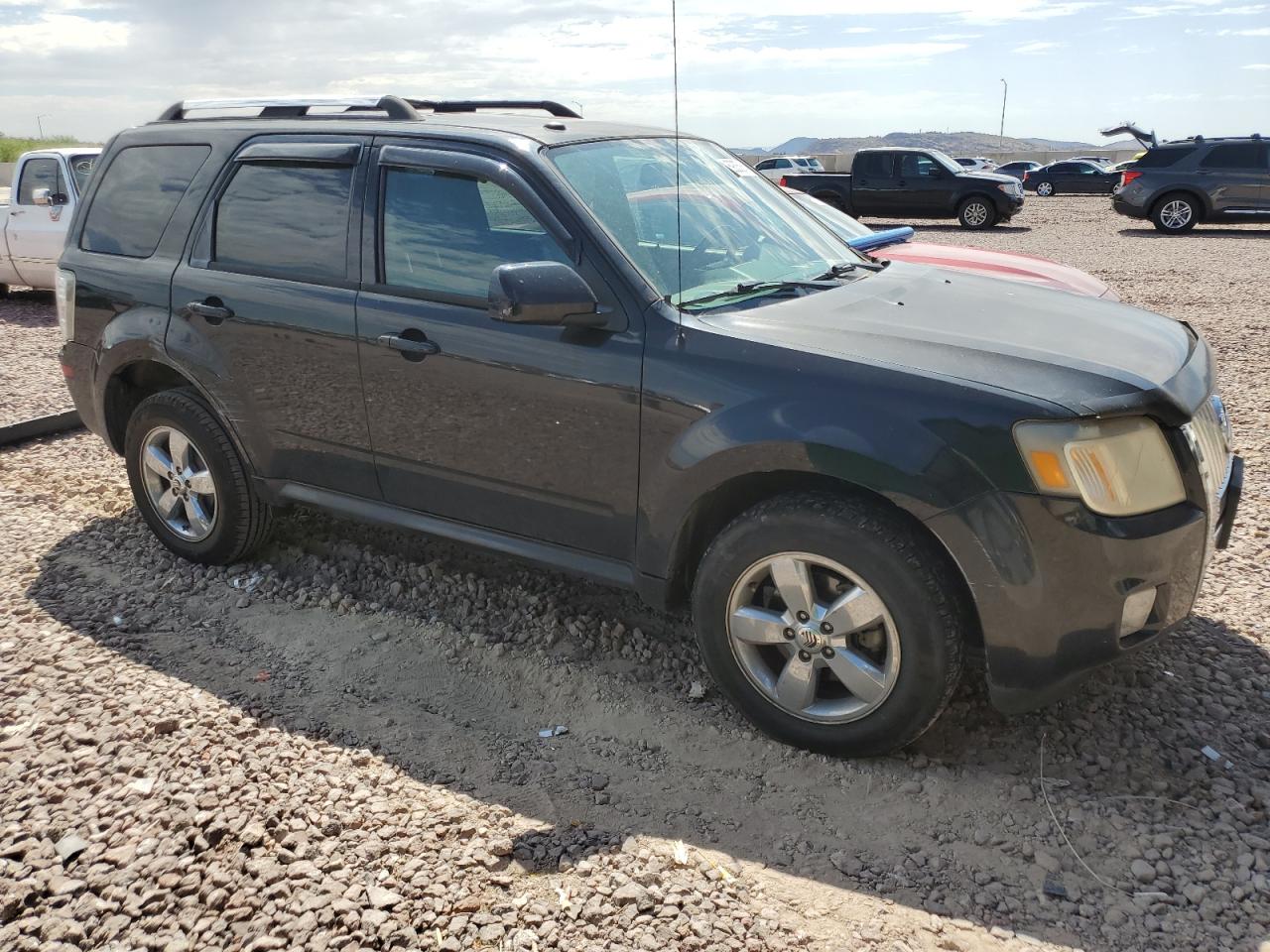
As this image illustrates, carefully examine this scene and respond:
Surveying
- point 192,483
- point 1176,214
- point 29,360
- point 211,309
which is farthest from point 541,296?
point 1176,214

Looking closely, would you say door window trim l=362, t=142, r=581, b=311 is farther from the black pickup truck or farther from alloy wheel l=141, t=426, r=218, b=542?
the black pickup truck

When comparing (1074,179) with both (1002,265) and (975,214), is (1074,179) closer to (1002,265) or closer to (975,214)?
(975,214)

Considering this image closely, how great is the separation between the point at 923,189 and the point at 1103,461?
787 inches

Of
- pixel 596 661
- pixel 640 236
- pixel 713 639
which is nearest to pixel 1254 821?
pixel 713 639

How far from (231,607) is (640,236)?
2.31 m

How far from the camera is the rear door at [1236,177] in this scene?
18.7m

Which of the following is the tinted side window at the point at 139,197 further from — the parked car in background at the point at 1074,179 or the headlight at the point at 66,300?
the parked car in background at the point at 1074,179

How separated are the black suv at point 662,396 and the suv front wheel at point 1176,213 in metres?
18.0

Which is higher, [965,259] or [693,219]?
[693,219]

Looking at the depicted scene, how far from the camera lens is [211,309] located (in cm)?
423

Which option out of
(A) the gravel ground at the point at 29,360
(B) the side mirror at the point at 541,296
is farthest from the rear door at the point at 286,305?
(A) the gravel ground at the point at 29,360

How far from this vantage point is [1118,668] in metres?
3.68

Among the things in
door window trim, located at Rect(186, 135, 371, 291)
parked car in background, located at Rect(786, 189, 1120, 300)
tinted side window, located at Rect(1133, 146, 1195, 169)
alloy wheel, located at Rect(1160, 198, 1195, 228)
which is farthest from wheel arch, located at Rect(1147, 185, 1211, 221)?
door window trim, located at Rect(186, 135, 371, 291)

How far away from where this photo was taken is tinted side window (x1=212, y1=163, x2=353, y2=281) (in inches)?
156
